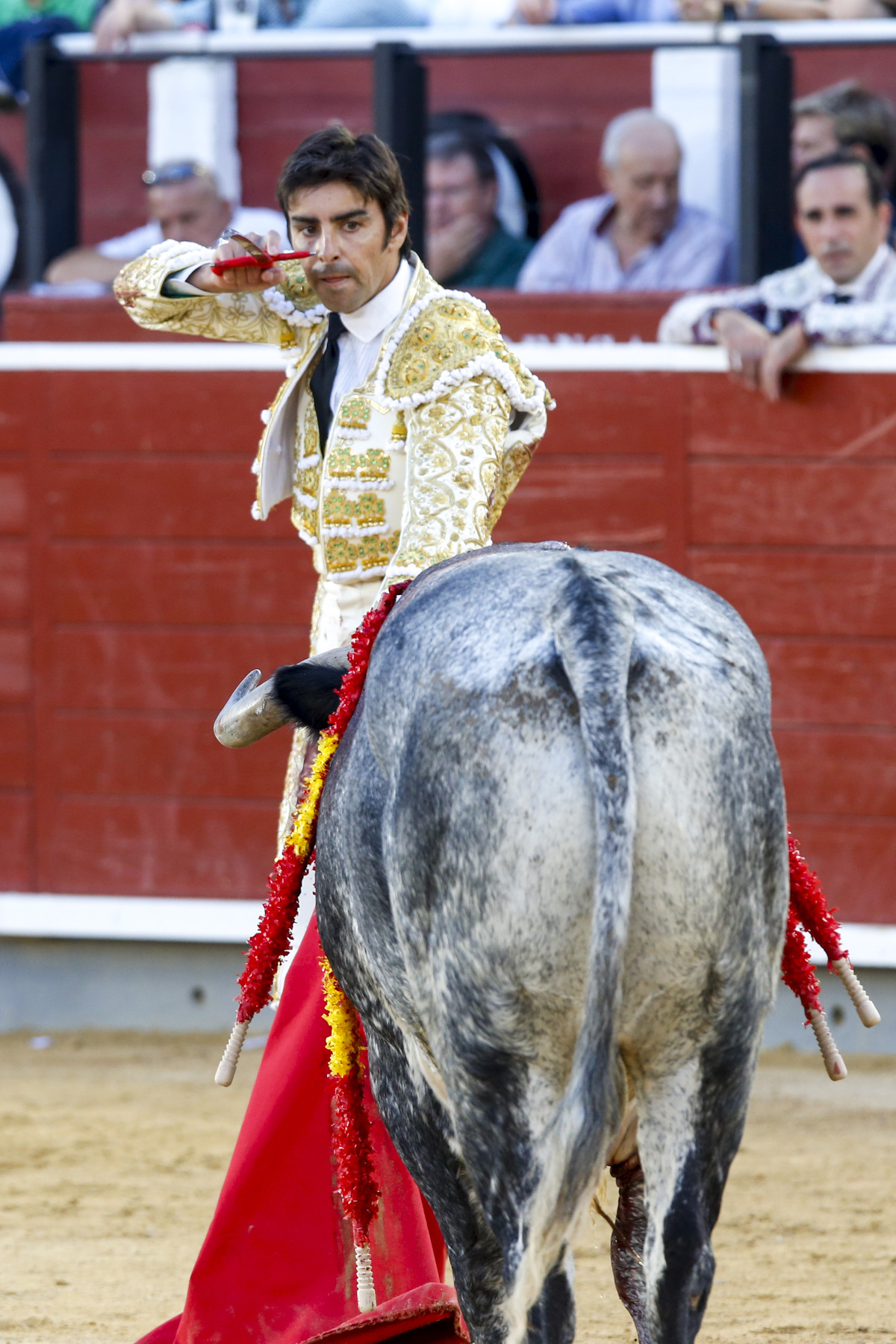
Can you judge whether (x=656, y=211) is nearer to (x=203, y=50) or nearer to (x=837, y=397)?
(x=837, y=397)

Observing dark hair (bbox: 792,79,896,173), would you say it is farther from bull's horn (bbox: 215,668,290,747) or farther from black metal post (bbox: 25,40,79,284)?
bull's horn (bbox: 215,668,290,747)

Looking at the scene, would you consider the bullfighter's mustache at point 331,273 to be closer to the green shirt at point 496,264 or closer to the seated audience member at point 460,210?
the seated audience member at point 460,210

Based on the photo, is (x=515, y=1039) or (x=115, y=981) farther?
(x=115, y=981)

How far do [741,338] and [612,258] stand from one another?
0.68 meters

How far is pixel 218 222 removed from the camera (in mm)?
5641

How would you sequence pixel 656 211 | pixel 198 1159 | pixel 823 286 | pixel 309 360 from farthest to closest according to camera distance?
pixel 656 211 < pixel 823 286 < pixel 198 1159 < pixel 309 360

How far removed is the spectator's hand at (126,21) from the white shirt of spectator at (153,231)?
0.56 meters

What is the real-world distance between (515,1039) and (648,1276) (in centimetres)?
27

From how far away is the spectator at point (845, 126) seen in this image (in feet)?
16.8

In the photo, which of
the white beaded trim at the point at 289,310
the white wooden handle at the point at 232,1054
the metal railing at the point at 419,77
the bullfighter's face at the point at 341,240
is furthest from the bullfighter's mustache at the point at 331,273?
the metal railing at the point at 419,77

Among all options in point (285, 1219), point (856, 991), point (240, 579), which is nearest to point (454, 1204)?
point (856, 991)

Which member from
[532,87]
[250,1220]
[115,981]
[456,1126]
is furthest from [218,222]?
[456,1126]

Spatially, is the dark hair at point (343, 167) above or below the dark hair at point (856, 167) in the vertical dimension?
below

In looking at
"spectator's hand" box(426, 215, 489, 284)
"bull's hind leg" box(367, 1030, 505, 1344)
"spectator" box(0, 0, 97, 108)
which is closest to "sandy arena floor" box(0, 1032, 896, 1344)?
"bull's hind leg" box(367, 1030, 505, 1344)
